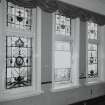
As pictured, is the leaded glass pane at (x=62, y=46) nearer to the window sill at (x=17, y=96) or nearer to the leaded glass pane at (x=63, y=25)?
the leaded glass pane at (x=63, y=25)

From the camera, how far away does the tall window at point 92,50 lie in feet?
15.2

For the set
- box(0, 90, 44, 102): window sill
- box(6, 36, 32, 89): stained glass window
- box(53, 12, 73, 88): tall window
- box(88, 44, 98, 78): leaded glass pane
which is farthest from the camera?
box(88, 44, 98, 78): leaded glass pane

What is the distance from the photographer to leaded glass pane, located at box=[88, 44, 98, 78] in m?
4.62

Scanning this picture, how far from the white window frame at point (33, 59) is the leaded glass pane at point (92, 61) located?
187 centimetres

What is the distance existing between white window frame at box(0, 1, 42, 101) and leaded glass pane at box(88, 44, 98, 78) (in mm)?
1872

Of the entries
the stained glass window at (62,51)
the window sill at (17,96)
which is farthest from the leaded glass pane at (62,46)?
the window sill at (17,96)

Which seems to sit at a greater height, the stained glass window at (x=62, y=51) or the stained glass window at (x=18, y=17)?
the stained glass window at (x=18, y=17)

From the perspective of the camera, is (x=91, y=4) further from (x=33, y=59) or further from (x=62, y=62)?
(x=33, y=59)

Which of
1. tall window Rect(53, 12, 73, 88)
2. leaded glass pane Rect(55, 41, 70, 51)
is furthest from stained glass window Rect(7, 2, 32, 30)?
leaded glass pane Rect(55, 41, 70, 51)

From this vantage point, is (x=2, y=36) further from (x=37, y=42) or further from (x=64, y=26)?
(x=64, y=26)

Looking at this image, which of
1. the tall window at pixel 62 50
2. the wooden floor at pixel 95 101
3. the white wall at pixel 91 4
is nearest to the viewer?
the tall window at pixel 62 50

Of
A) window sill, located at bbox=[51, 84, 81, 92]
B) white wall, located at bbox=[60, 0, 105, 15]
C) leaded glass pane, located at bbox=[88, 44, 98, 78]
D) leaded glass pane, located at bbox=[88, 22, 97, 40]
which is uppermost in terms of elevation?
white wall, located at bbox=[60, 0, 105, 15]

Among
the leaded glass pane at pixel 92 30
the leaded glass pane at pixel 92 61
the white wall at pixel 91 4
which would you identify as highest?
the white wall at pixel 91 4

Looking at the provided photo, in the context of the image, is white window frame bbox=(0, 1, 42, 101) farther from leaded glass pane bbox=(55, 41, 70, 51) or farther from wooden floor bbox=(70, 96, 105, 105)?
wooden floor bbox=(70, 96, 105, 105)
